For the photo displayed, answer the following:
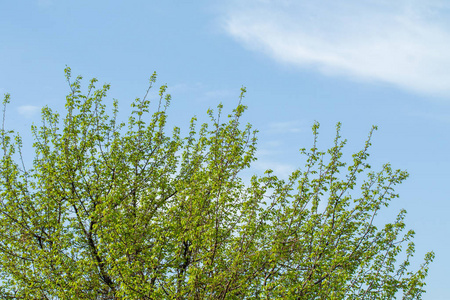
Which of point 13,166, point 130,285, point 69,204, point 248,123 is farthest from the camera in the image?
point 13,166

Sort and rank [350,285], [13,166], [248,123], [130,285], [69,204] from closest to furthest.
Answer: [130,285], [350,285], [248,123], [69,204], [13,166]

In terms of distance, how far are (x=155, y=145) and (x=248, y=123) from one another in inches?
184

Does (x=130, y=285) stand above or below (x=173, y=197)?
below

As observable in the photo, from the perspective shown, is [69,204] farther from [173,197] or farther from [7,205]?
[173,197]

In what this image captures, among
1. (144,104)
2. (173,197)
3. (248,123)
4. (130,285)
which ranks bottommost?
(130,285)

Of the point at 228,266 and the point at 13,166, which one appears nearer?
the point at 228,266

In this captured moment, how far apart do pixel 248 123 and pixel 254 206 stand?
10.8ft

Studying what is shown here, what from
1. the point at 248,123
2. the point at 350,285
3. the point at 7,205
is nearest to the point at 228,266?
the point at 350,285

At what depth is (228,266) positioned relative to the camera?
13.5 meters

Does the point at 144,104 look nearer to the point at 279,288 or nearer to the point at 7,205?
the point at 7,205

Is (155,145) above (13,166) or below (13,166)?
above

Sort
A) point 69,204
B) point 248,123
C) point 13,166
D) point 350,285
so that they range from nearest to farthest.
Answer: point 350,285 → point 248,123 → point 69,204 → point 13,166

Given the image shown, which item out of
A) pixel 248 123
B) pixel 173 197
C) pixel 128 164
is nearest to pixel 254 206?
pixel 248 123

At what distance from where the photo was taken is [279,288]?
519 inches
